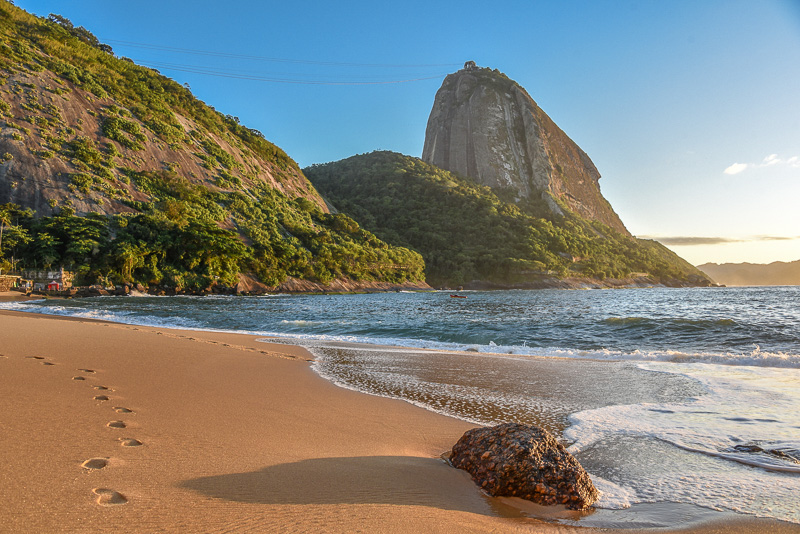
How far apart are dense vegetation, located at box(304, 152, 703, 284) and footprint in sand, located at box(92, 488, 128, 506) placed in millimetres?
108489

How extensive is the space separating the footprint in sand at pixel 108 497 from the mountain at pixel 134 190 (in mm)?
51802

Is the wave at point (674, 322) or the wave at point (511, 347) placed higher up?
the wave at point (674, 322)

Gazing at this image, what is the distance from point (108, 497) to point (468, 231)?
130 metres

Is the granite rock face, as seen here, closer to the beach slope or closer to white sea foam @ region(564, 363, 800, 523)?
white sea foam @ region(564, 363, 800, 523)

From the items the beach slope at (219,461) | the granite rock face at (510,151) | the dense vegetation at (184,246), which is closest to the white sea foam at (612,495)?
the beach slope at (219,461)

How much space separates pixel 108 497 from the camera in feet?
7.51

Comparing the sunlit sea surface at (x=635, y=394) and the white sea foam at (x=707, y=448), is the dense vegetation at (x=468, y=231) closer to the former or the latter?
the sunlit sea surface at (x=635, y=394)

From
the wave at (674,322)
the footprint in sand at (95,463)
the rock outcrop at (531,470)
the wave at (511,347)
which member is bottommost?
the wave at (511,347)

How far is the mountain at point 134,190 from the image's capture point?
4641 cm

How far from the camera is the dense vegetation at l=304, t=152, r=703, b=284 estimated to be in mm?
114312

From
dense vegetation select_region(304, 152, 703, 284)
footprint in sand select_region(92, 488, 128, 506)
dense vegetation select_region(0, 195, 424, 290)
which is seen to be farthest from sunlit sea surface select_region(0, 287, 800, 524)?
dense vegetation select_region(304, 152, 703, 284)

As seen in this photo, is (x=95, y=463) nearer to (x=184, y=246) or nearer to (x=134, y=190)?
(x=184, y=246)

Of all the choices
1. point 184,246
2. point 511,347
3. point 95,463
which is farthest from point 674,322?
point 184,246

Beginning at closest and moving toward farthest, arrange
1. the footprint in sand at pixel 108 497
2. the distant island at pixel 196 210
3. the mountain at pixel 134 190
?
1. the footprint in sand at pixel 108 497
2. the mountain at pixel 134 190
3. the distant island at pixel 196 210
